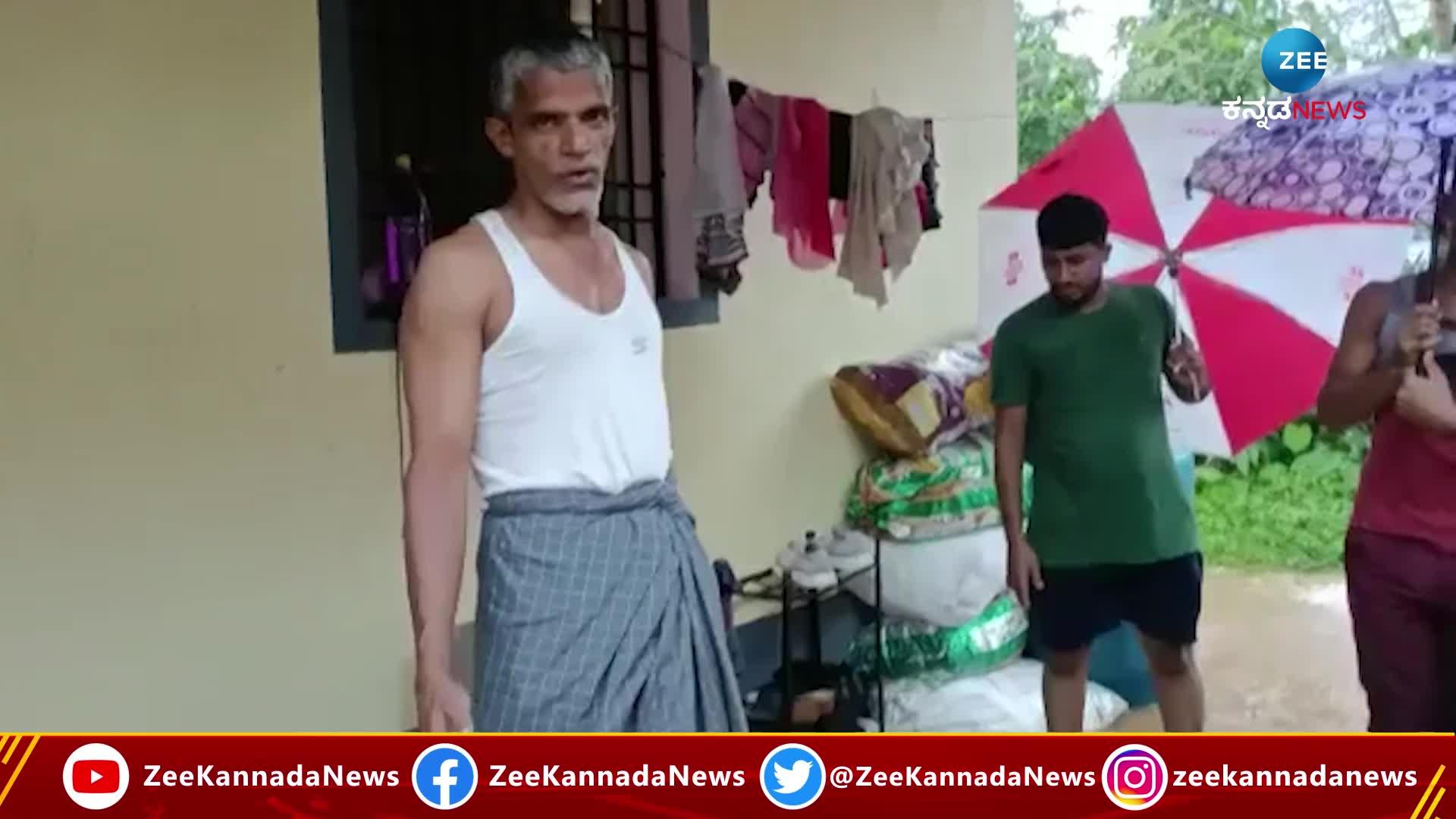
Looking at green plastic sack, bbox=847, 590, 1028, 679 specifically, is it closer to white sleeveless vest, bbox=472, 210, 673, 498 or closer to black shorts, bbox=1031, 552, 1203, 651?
black shorts, bbox=1031, 552, 1203, 651

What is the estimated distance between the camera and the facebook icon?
4.69 feet

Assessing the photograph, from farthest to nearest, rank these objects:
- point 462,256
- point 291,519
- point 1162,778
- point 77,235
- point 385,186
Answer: point 385,186
point 291,519
point 77,235
point 1162,778
point 462,256

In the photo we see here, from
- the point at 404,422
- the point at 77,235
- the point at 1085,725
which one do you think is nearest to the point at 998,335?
the point at 1085,725

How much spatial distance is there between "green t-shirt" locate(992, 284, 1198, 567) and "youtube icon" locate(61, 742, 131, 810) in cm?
129

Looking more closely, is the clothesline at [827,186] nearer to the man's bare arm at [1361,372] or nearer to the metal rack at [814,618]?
the metal rack at [814,618]

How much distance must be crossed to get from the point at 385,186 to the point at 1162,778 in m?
1.53

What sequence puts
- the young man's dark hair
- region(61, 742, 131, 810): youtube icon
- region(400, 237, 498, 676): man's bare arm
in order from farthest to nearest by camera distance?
the young man's dark hair, region(61, 742, 131, 810): youtube icon, region(400, 237, 498, 676): man's bare arm

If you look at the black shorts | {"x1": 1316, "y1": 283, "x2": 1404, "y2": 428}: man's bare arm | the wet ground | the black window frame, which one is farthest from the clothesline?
{"x1": 1316, "y1": 283, "x2": 1404, "y2": 428}: man's bare arm

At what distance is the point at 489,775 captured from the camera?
1.44m

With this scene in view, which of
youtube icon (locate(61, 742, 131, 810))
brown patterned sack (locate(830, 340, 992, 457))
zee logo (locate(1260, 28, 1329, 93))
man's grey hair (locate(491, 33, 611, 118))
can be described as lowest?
youtube icon (locate(61, 742, 131, 810))

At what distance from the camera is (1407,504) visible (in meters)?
1.78

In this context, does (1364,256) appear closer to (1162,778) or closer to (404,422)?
(1162,778)

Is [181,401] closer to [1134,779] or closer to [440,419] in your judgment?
[440,419]

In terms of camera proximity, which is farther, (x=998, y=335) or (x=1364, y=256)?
(x=998, y=335)
